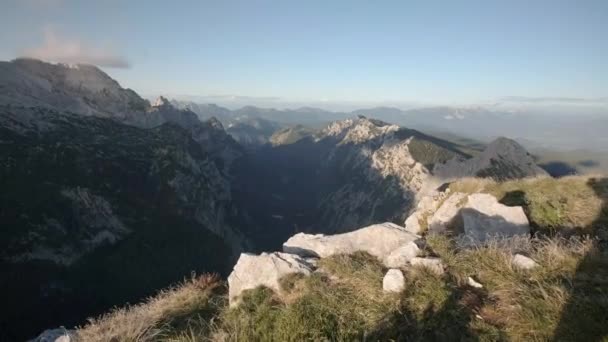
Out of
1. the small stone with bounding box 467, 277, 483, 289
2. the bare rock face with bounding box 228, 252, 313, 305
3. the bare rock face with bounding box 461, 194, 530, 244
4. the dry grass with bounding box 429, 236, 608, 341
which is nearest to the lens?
the dry grass with bounding box 429, 236, 608, 341

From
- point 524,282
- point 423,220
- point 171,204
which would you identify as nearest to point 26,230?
point 171,204

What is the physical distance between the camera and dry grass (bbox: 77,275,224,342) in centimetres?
933

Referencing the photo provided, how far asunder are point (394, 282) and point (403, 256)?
193cm

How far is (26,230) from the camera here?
12588cm

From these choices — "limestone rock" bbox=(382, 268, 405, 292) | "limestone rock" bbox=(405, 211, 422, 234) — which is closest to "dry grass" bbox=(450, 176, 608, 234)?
"limestone rock" bbox=(405, 211, 422, 234)

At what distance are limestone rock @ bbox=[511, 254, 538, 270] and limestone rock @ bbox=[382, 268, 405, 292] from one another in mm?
2946

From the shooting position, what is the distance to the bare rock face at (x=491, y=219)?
16.4 metres

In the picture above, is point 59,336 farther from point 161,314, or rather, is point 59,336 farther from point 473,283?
point 473,283

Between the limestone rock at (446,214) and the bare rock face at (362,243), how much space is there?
5.02 m

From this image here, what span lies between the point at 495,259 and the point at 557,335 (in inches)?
129

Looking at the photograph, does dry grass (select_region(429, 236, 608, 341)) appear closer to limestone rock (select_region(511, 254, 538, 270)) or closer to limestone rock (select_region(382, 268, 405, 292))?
limestone rock (select_region(511, 254, 538, 270))

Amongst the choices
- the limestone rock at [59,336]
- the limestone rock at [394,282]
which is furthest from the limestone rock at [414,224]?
→ the limestone rock at [59,336]

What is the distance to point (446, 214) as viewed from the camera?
20.2 meters

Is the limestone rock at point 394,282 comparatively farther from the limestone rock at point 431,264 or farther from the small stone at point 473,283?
the small stone at point 473,283
